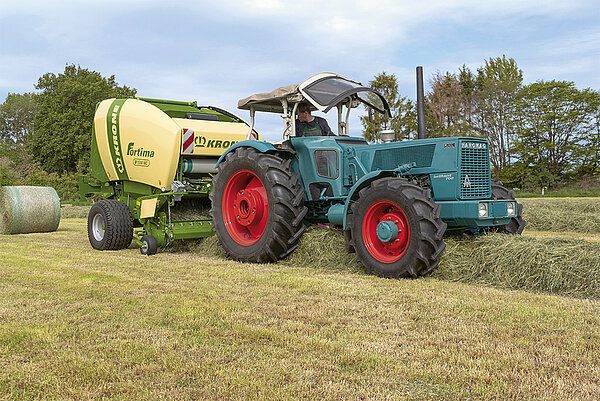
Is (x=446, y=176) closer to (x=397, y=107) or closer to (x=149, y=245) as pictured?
(x=149, y=245)

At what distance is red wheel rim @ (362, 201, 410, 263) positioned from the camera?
19.5ft

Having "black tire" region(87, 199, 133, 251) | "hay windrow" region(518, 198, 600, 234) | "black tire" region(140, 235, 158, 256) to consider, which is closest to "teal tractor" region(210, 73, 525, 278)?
"black tire" region(140, 235, 158, 256)

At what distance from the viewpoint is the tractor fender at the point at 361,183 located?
6.32 metres

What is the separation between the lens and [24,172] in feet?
140

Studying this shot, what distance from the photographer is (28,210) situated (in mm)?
12352

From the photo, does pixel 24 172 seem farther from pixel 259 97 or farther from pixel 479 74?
pixel 259 97

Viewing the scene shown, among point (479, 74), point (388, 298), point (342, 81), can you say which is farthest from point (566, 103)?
point (388, 298)

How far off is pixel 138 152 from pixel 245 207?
95.0 inches

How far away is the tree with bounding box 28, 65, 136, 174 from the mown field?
123 feet

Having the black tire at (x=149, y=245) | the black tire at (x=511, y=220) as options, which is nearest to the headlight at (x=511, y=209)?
the black tire at (x=511, y=220)

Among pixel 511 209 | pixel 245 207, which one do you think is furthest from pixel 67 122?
pixel 511 209

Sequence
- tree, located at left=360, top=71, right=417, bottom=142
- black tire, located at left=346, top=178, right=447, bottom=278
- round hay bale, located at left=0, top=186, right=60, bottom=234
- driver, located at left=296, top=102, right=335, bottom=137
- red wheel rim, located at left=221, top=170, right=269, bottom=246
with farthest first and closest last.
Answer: tree, located at left=360, top=71, right=417, bottom=142, round hay bale, located at left=0, top=186, right=60, bottom=234, driver, located at left=296, top=102, right=335, bottom=137, red wheel rim, located at left=221, top=170, right=269, bottom=246, black tire, located at left=346, top=178, right=447, bottom=278

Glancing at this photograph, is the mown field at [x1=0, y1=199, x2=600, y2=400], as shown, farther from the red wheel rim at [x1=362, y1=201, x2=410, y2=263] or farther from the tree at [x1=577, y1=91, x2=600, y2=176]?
the tree at [x1=577, y1=91, x2=600, y2=176]

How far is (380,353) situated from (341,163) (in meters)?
4.09
